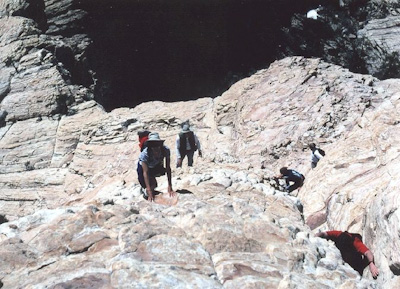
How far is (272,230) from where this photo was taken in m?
7.75

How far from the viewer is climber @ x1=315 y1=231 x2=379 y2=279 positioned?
285 inches

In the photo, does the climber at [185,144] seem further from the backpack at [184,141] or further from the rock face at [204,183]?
the rock face at [204,183]

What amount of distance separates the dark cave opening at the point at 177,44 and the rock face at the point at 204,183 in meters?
2.33

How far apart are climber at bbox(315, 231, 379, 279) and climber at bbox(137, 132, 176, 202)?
3.48m

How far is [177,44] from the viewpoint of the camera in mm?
29750

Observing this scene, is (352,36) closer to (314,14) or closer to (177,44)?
(314,14)

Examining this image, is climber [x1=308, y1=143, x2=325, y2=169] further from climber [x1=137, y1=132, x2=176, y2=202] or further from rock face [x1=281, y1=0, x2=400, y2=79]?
rock face [x1=281, y1=0, x2=400, y2=79]

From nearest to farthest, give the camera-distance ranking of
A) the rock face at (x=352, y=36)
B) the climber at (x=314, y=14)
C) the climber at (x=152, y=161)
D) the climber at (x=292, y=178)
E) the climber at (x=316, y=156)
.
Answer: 1. the climber at (x=152, y=161)
2. the climber at (x=292, y=178)
3. the climber at (x=316, y=156)
4. the rock face at (x=352, y=36)
5. the climber at (x=314, y=14)

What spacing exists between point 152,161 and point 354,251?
4262 millimetres

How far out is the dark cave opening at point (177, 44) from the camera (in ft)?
91.8

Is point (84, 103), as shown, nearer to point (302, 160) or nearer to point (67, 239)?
point (302, 160)

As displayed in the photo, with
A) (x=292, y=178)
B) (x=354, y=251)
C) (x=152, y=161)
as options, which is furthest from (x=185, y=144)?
(x=354, y=251)

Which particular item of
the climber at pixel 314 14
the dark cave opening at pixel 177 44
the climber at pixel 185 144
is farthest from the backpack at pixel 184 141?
the climber at pixel 314 14

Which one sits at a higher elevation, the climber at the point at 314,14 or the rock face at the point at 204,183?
the climber at the point at 314,14
